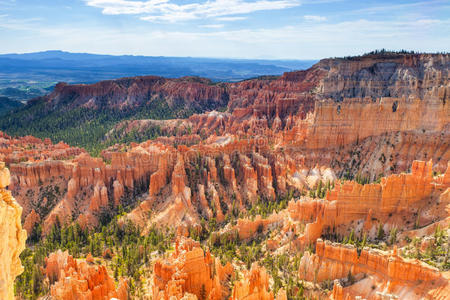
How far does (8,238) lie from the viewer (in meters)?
8.52

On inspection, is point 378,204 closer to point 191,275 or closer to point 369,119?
point 191,275

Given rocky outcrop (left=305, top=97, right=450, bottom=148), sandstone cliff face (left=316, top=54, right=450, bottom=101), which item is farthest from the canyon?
sandstone cliff face (left=316, top=54, right=450, bottom=101)

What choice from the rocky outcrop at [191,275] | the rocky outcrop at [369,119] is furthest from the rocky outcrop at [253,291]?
the rocky outcrop at [369,119]

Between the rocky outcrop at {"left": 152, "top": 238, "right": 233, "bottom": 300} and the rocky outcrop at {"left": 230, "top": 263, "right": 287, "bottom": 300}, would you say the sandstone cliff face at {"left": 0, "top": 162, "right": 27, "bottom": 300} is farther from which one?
the rocky outcrop at {"left": 230, "top": 263, "right": 287, "bottom": 300}

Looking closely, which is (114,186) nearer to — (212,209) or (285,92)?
(212,209)

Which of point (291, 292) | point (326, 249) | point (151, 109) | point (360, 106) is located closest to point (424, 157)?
point (360, 106)

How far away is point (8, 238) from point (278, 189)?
51.4m

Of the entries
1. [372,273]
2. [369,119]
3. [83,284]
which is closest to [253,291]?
[372,273]

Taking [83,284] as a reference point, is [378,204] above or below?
above

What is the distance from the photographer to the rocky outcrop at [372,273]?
1024 inches

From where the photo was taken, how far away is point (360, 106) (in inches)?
2564

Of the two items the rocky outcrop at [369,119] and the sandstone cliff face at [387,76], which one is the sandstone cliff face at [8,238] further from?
the sandstone cliff face at [387,76]

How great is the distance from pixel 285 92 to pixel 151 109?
44714mm

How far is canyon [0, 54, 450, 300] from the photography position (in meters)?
29.0
